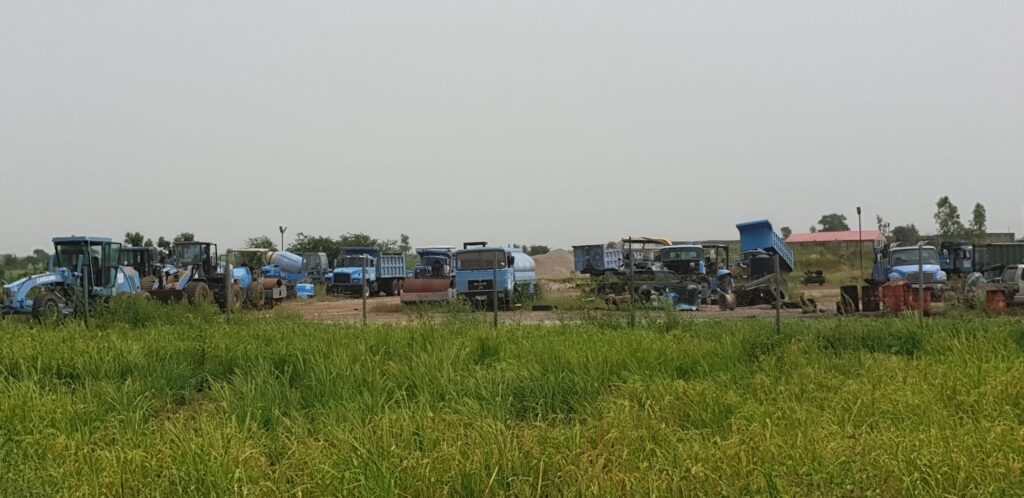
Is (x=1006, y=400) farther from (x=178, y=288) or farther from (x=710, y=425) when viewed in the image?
(x=178, y=288)

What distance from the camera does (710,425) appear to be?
19.0ft

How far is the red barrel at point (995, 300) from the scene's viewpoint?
1598cm

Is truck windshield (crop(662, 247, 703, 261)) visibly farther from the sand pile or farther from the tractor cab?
the sand pile

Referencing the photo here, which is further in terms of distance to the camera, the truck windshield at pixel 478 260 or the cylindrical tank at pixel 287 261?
the cylindrical tank at pixel 287 261

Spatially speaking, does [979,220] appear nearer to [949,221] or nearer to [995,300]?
[949,221]

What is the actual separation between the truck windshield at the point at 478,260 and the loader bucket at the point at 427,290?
75cm

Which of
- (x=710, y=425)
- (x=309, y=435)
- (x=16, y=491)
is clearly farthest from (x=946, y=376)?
(x=16, y=491)

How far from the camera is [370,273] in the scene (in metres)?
38.6

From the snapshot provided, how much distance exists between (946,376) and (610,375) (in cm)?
301

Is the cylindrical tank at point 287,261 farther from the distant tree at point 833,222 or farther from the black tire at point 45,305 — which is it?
the distant tree at point 833,222

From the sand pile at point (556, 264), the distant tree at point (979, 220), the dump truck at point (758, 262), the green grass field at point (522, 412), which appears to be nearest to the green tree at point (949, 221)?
the distant tree at point (979, 220)

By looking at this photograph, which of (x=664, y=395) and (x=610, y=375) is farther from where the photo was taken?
(x=610, y=375)

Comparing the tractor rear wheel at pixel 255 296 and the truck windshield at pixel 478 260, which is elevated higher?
the truck windshield at pixel 478 260

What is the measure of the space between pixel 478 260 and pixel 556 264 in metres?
55.5
